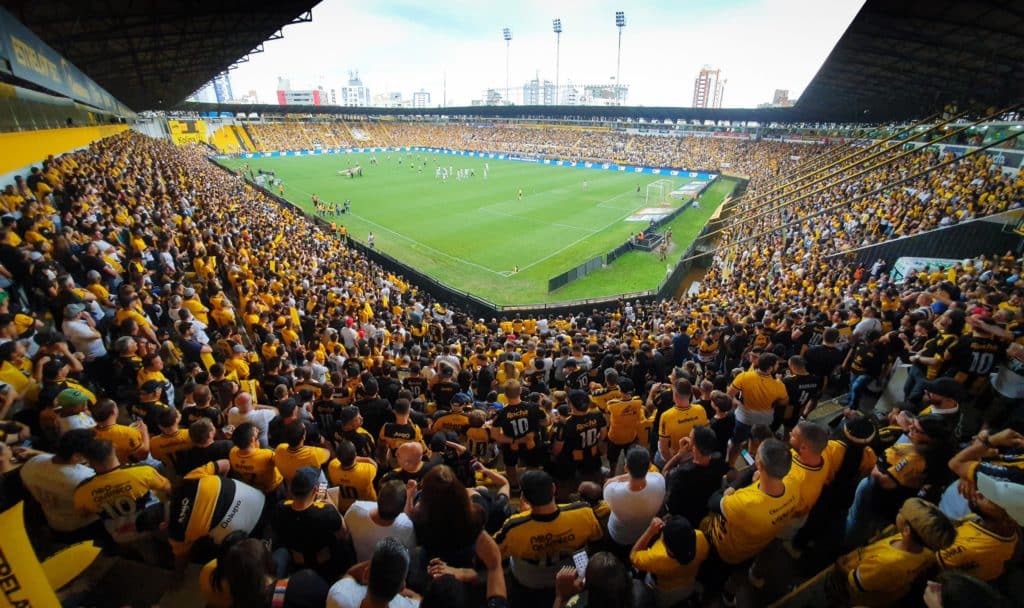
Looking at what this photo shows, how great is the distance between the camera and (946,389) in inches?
163

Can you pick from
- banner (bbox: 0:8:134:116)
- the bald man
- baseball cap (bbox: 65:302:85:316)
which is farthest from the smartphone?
banner (bbox: 0:8:134:116)

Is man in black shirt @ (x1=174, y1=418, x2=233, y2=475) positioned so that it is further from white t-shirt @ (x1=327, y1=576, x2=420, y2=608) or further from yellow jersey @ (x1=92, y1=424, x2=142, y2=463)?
white t-shirt @ (x1=327, y1=576, x2=420, y2=608)

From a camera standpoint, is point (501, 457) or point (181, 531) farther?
point (501, 457)

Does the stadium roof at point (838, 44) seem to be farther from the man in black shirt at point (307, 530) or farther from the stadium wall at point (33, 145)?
the man in black shirt at point (307, 530)

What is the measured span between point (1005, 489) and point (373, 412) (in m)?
5.50

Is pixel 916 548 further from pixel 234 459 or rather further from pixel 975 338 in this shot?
pixel 234 459

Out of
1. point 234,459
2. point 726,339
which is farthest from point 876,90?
point 234,459

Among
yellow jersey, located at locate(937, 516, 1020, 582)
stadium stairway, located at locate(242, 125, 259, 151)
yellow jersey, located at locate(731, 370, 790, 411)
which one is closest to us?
yellow jersey, located at locate(937, 516, 1020, 582)

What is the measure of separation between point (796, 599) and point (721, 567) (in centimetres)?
68

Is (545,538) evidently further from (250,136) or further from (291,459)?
(250,136)

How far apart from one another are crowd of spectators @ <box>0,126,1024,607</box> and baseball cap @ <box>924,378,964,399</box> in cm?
2

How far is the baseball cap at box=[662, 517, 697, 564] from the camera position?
2.91 meters

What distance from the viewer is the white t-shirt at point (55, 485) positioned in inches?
132

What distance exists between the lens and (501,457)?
607 cm
